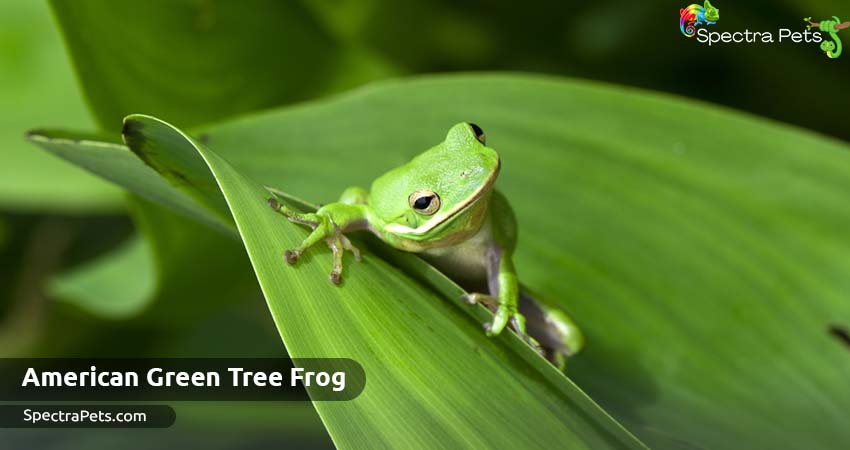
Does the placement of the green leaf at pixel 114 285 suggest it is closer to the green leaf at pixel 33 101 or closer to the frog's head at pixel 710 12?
the green leaf at pixel 33 101

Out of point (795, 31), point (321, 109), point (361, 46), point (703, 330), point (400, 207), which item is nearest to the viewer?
point (400, 207)

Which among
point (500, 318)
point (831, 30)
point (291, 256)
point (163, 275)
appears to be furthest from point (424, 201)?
point (831, 30)

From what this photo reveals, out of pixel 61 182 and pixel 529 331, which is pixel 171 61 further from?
pixel 529 331

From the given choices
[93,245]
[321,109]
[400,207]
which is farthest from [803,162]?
[93,245]

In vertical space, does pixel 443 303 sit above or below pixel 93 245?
below

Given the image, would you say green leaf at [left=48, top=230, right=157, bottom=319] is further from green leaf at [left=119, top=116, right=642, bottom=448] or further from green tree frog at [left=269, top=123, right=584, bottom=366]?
green leaf at [left=119, top=116, right=642, bottom=448]

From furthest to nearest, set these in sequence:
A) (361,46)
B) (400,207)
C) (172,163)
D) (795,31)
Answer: (361,46) → (795,31) → (400,207) → (172,163)
